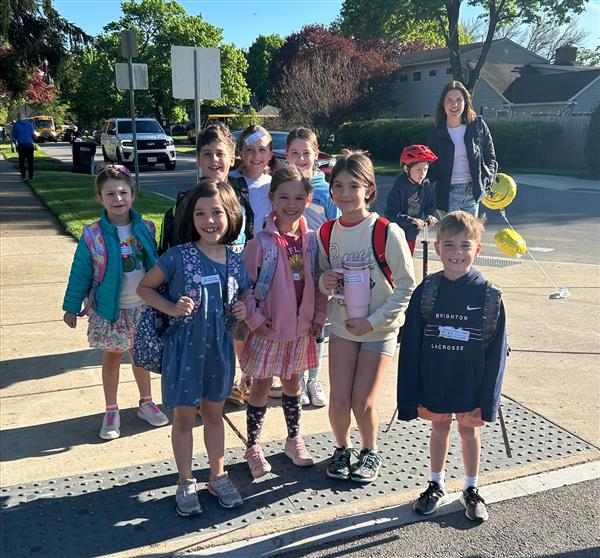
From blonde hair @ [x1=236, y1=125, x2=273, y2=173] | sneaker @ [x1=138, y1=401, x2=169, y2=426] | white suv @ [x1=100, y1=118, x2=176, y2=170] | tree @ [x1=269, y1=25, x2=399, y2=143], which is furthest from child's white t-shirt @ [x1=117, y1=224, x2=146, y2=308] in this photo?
tree @ [x1=269, y1=25, x2=399, y2=143]

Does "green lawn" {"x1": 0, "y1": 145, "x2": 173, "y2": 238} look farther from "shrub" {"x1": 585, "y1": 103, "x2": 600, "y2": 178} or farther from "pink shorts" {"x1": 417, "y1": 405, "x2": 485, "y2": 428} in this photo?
"shrub" {"x1": 585, "y1": 103, "x2": 600, "y2": 178}

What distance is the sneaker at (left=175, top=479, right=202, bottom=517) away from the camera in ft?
9.77

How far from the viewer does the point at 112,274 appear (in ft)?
12.2

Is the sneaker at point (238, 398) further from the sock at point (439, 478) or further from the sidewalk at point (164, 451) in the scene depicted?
the sock at point (439, 478)

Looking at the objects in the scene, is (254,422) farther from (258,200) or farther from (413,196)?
(413,196)

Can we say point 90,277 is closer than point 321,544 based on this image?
No

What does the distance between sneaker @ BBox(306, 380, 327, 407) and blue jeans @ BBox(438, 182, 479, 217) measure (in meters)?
2.16

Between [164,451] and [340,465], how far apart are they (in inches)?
Answer: 40.7

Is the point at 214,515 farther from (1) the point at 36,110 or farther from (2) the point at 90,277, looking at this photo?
(1) the point at 36,110

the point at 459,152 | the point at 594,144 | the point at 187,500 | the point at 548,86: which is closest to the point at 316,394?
the point at 187,500

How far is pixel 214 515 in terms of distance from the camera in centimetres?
300

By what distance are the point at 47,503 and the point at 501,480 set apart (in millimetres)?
2297

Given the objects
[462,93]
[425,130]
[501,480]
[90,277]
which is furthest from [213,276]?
[425,130]

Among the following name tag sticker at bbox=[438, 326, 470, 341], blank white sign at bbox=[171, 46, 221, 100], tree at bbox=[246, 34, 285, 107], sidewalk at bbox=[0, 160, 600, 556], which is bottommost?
sidewalk at bbox=[0, 160, 600, 556]
